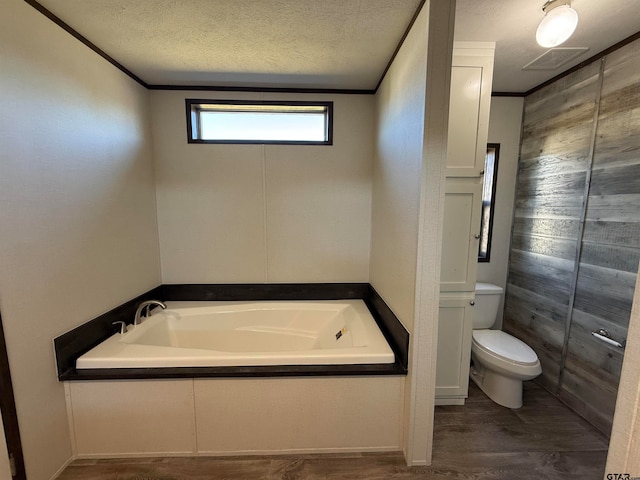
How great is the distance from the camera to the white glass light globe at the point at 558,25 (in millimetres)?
1173

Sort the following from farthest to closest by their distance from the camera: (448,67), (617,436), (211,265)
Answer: (211,265), (448,67), (617,436)

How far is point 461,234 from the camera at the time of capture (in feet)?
5.87

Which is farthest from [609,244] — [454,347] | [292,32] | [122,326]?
[122,326]

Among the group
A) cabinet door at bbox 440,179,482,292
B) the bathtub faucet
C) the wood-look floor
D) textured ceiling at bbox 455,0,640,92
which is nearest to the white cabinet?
cabinet door at bbox 440,179,482,292

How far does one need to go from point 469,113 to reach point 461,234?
2.54 feet

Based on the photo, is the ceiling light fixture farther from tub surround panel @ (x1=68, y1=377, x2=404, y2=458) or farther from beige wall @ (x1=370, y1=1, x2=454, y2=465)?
tub surround panel @ (x1=68, y1=377, x2=404, y2=458)

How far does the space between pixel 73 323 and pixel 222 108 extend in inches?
70.9

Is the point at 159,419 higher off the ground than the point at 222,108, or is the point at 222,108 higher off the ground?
the point at 222,108

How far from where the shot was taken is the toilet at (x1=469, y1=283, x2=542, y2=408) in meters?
1.79

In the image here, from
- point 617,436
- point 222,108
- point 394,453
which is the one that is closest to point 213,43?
point 222,108

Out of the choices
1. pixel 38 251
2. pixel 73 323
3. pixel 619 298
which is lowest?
pixel 73 323

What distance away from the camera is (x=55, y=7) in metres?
1.27

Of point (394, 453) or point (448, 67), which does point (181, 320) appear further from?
point (448, 67)

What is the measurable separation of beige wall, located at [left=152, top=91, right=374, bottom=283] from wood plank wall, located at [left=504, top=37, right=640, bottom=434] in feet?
4.35
